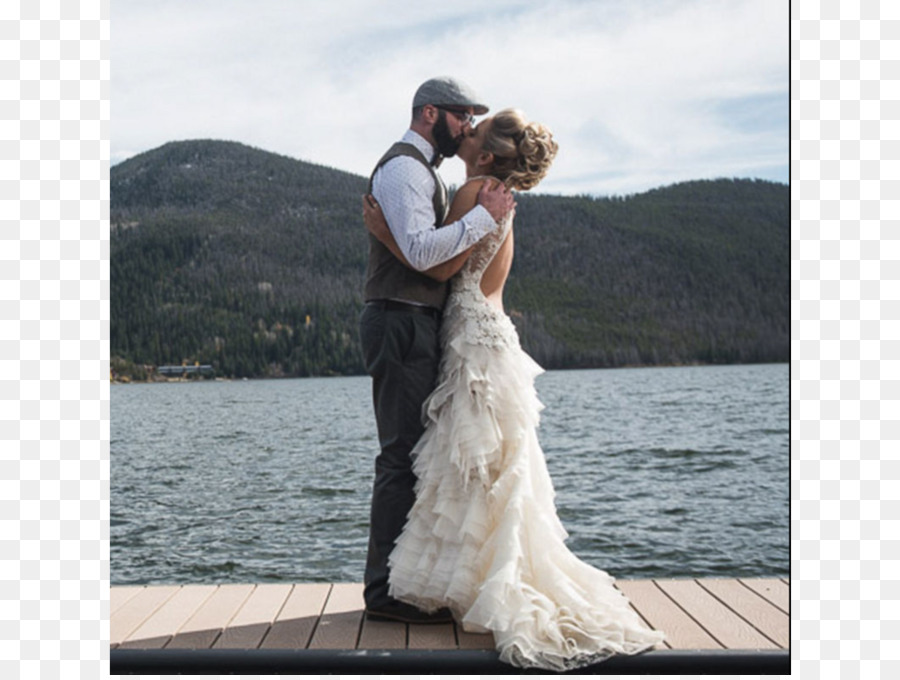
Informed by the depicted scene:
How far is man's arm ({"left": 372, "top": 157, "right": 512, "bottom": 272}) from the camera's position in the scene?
12.9ft

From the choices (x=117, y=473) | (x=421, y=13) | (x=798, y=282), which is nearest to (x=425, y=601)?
(x=798, y=282)

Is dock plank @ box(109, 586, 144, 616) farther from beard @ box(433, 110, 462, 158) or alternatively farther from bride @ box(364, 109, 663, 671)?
beard @ box(433, 110, 462, 158)

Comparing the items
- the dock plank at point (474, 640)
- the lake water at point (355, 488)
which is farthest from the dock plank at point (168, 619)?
the lake water at point (355, 488)

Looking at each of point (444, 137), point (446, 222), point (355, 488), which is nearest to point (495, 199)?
point (446, 222)

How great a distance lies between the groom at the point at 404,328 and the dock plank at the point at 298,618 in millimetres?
278

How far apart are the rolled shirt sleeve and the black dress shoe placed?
136 centimetres

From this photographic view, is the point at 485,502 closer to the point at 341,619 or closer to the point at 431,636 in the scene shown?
the point at 431,636

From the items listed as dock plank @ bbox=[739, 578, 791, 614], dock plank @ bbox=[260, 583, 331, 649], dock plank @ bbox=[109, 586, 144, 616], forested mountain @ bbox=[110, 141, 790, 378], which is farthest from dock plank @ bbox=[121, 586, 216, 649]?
forested mountain @ bbox=[110, 141, 790, 378]

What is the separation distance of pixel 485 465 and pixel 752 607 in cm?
131

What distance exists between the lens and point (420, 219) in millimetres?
3971

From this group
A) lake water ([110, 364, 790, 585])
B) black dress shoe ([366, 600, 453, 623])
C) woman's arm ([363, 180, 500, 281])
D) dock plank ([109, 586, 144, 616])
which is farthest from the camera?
lake water ([110, 364, 790, 585])

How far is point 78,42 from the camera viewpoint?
4.06 metres

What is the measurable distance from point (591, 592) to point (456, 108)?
200 cm

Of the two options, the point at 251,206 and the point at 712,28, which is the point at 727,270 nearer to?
the point at 251,206
